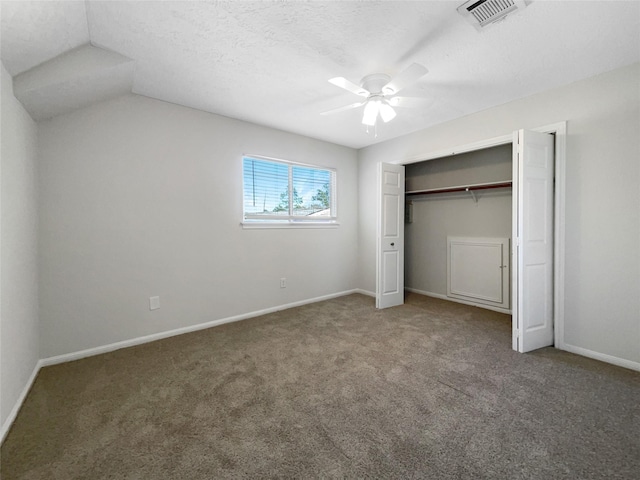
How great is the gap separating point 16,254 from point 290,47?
2.49 m

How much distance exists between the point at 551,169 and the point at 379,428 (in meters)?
2.92

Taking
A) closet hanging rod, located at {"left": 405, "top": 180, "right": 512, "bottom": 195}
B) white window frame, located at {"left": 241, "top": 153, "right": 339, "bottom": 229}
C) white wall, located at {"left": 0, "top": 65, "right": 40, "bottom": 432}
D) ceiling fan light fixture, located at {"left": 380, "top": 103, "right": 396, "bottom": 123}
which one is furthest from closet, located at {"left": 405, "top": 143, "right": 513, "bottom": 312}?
white wall, located at {"left": 0, "top": 65, "right": 40, "bottom": 432}

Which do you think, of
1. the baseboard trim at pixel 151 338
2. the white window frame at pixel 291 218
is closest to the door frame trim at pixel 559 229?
the white window frame at pixel 291 218

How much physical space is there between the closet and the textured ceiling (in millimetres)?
1303

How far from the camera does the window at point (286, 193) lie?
3.81 m

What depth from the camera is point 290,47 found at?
6.98 feet

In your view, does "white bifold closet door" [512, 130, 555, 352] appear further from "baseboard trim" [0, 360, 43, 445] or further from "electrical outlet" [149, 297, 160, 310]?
"baseboard trim" [0, 360, 43, 445]

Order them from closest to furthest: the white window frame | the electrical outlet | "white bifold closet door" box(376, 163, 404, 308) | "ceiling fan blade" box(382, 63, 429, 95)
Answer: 1. "ceiling fan blade" box(382, 63, 429, 95)
2. the electrical outlet
3. the white window frame
4. "white bifold closet door" box(376, 163, 404, 308)

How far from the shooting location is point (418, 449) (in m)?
1.50

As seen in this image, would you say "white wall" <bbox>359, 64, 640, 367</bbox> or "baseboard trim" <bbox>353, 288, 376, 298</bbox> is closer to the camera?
"white wall" <bbox>359, 64, 640, 367</bbox>

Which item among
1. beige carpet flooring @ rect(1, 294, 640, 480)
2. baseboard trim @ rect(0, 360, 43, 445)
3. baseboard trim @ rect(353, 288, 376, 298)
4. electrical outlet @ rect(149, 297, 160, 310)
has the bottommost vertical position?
beige carpet flooring @ rect(1, 294, 640, 480)

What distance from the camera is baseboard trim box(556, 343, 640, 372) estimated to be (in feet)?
7.78

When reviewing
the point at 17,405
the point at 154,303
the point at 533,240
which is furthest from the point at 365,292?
the point at 17,405

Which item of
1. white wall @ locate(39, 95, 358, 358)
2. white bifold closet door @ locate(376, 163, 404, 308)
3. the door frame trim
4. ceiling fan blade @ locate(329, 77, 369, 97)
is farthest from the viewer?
white bifold closet door @ locate(376, 163, 404, 308)
